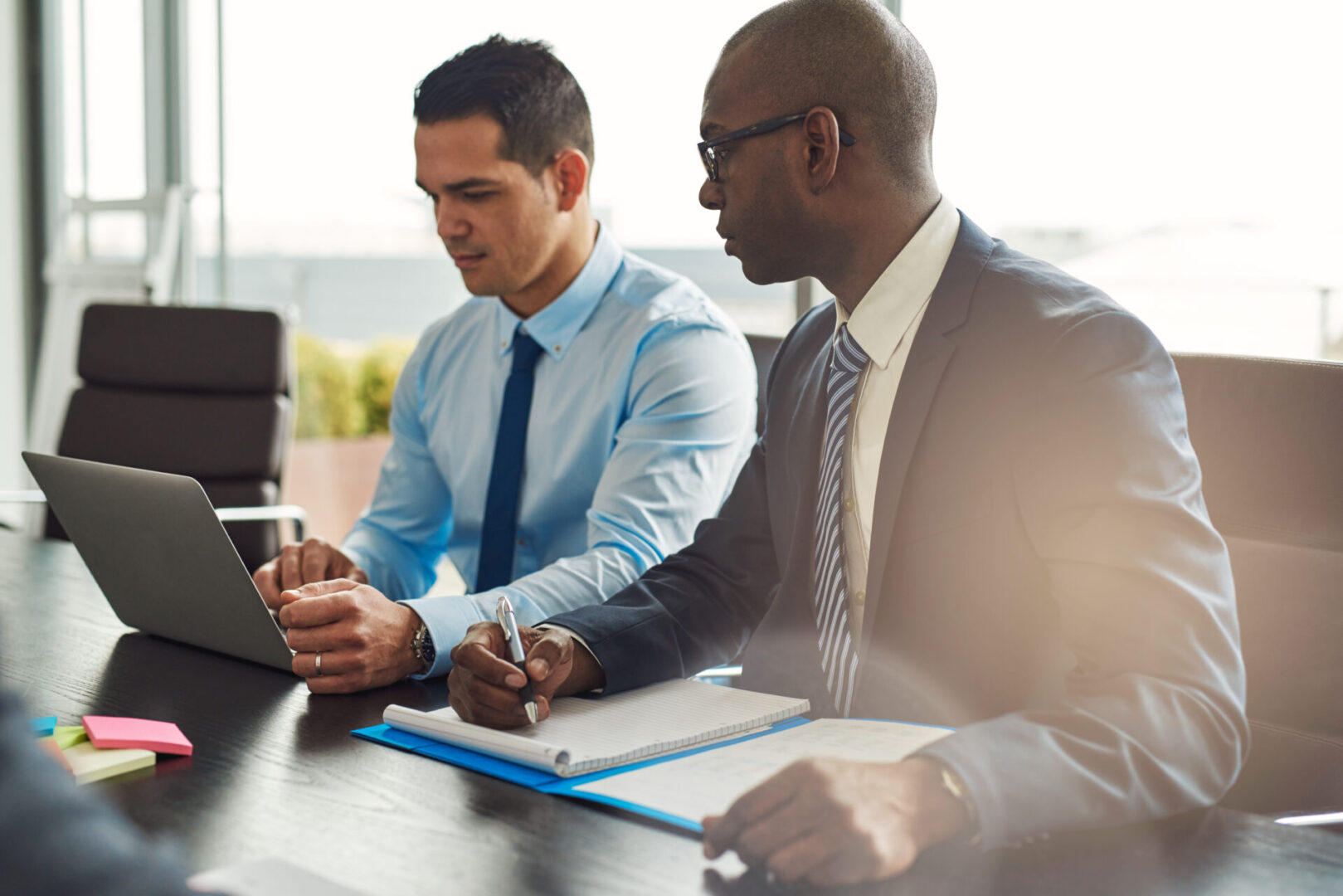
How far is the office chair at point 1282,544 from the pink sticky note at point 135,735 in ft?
3.58

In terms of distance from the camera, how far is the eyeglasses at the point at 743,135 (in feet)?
4.25

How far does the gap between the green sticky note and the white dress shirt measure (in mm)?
759

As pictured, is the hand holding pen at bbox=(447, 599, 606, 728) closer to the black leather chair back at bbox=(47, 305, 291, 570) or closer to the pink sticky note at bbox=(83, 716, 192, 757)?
the pink sticky note at bbox=(83, 716, 192, 757)

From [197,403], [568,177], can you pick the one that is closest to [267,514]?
Result: [197,403]

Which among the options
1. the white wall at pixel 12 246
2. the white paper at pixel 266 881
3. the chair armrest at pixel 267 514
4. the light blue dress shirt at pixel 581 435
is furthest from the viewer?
the white wall at pixel 12 246

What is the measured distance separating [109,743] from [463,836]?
Answer: 0.36 metres

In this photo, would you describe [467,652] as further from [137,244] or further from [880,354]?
[137,244]

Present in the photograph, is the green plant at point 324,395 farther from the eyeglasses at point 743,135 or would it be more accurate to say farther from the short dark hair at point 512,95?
the eyeglasses at point 743,135

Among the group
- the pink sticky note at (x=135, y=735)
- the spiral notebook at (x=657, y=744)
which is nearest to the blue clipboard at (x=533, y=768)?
the spiral notebook at (x=657, y=744)

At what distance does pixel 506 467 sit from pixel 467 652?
2.88 ft

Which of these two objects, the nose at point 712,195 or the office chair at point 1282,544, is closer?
the office chair at point 1282,544

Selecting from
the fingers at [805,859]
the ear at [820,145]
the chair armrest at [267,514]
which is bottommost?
the chair armrest at [267,514]

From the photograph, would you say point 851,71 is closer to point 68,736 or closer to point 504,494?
point 504,494

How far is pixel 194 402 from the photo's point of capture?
2.60m
